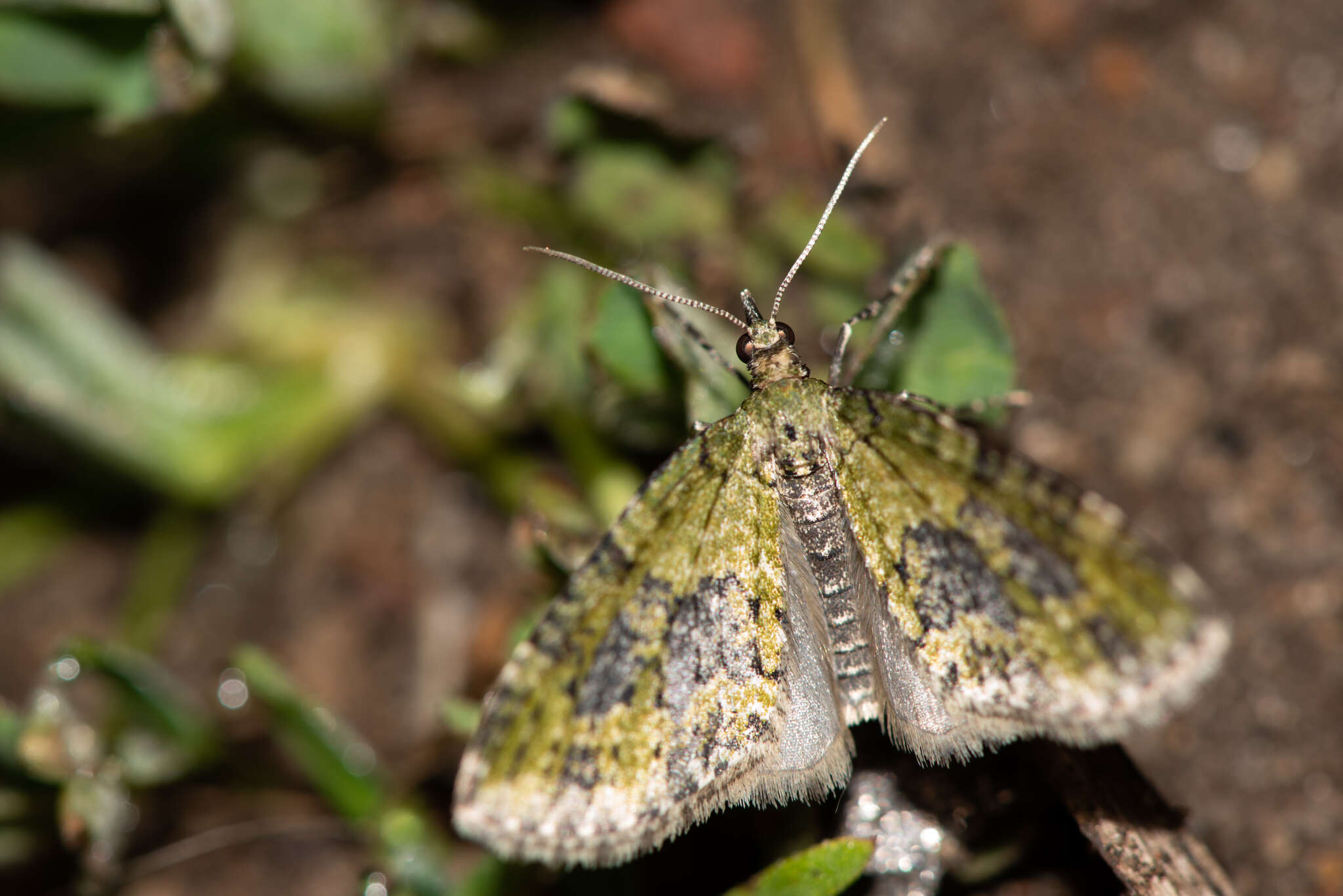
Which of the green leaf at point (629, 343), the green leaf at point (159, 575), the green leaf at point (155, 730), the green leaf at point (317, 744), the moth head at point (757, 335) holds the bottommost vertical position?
Answer: the green leaf at point (317, 744)

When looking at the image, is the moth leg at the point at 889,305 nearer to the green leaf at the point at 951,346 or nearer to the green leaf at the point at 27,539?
the green leaf at the point at 951,346

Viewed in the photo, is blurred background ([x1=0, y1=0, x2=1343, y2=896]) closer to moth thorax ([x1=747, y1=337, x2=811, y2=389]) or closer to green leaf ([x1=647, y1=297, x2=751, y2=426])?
green leaf ([x1=647, y1=297, x2=751, y2=426])

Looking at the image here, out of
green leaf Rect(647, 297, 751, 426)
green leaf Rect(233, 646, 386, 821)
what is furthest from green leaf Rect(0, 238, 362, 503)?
green leaf Rect(647, 297, 751, 426)

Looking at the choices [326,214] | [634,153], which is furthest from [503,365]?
[326,214]

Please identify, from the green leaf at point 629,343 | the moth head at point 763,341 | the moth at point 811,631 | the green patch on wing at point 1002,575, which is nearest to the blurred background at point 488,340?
the green leaf at point 629,343

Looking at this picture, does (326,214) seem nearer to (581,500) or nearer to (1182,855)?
Answer: (581,500)
